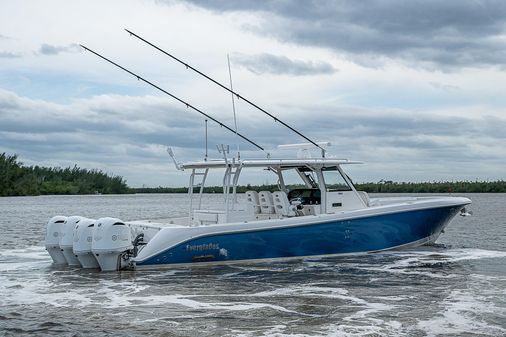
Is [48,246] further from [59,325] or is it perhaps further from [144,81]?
[59,325]

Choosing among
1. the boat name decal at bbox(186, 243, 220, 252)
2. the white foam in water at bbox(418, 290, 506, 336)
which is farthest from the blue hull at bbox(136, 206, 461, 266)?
the white foam in water at bbox(418, 290, 506, 336)

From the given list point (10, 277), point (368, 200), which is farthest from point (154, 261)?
point (368, 200)

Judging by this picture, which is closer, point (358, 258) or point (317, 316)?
point (317, 316)

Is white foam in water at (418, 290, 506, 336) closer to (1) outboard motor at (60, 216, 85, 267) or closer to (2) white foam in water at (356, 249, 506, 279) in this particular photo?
(2) white foam in water at (356, 249, 506, 279)

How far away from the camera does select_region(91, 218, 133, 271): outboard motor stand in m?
15.1

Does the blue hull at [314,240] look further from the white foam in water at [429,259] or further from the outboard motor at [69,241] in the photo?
the outboard motor at [69,241]

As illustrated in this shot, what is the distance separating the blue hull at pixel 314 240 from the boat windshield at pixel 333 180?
1.17 metres

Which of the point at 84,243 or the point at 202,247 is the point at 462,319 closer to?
the point at 202,247

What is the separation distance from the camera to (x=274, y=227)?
16.2m

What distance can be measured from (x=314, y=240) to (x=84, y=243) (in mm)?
5292

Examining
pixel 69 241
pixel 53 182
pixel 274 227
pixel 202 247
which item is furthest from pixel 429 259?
pixel 53 182

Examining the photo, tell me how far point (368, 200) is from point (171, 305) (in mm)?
8080

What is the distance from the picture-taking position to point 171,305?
1183cm

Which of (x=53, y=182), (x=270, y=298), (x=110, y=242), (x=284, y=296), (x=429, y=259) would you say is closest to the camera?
(x=270, y=298)
